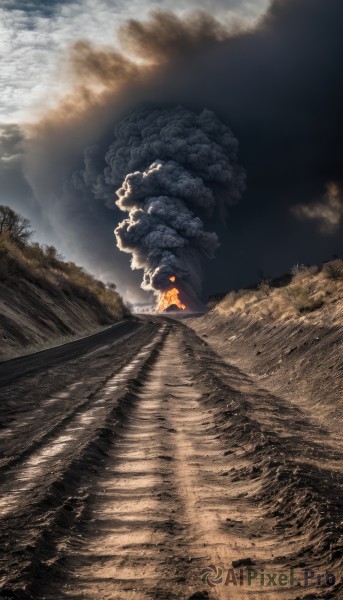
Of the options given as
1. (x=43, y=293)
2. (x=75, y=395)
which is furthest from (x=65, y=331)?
(x=75, y=395)

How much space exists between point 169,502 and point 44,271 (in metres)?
42.8

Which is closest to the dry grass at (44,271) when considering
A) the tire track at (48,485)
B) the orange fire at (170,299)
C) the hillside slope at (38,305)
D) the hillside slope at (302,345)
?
the hillside slope at (38,305)

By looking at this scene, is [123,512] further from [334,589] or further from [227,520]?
[334,589]

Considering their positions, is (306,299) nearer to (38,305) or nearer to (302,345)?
(302,345)

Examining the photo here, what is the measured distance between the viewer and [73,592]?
145 inches

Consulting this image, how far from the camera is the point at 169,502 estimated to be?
17.7 feet

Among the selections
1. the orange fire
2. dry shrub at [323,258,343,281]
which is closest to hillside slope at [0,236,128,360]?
dry shrub at [323,258,343,281]

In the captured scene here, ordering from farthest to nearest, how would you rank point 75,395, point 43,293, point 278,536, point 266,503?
point 43,293 → point 75,395 → point 266,503 → point 278,536

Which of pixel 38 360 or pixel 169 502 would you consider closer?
pixel 169 502

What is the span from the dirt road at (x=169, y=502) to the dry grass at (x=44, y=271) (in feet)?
85.7

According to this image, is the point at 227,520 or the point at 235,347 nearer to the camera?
the point at 227,520

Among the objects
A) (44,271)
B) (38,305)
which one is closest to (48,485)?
(38,305)

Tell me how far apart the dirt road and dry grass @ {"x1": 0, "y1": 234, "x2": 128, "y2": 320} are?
85.7ft

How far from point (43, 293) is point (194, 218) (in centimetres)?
5010
